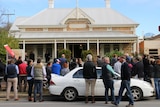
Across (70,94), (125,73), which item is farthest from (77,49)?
(125,73)

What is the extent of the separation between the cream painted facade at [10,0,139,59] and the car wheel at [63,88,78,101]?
21.2 m

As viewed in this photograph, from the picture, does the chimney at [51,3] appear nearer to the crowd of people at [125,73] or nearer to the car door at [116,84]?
the crowd of people at [125,73]

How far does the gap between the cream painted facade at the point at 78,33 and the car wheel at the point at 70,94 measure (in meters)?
21.2

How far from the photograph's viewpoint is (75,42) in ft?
115

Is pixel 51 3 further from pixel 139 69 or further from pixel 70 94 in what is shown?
pixel 70 94

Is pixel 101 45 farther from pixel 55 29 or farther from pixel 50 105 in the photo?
pixel 50 105

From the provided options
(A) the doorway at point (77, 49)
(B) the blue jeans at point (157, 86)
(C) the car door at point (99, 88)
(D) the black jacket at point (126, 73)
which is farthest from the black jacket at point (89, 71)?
(A) the doorway at point (77, 49)

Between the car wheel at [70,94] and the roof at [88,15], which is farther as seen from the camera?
the roof at [88,15]

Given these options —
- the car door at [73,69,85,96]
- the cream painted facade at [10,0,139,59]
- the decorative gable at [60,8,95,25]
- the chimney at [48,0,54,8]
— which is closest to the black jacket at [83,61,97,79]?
the car door at [73,69,85,96]

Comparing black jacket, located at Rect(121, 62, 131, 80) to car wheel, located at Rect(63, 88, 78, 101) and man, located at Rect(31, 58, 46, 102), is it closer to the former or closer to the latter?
car wheel, located at Rect(63, 88, 78, 101)

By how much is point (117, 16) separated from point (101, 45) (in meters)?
5.17

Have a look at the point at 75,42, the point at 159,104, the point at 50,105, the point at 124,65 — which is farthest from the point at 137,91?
the point at 75,42

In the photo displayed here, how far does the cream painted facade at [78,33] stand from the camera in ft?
115

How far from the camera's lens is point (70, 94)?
44.3 ft
